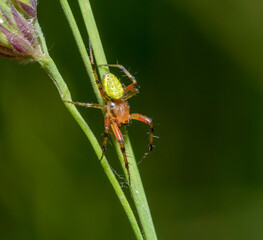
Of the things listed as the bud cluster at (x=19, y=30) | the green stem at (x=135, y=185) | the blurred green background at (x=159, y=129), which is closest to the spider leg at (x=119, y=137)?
the green stem at (x=135, y=185)

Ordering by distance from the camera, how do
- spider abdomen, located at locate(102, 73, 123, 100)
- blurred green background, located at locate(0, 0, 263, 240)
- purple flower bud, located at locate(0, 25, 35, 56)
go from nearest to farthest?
purple flower bud, located at locate(0, 25, 35, 56) → spider abdomen, located at locate(102, 73, 123, 100) → blurred green background, located at locate(0, 0, 263, 240)

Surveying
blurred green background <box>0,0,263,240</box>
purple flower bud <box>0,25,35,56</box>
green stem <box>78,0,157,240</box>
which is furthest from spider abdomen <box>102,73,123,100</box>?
blurred green background <box>0,0,263,240</box>

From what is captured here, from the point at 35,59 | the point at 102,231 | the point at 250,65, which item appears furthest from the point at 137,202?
the point at 250,65

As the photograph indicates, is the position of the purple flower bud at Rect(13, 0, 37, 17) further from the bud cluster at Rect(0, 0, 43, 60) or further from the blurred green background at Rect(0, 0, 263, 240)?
the blurred green background at Rect(0, 0, 263, 240)

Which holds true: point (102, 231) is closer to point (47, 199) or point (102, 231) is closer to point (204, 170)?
point (47, 199)

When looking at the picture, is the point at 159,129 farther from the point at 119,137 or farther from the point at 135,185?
the point at 135,185
